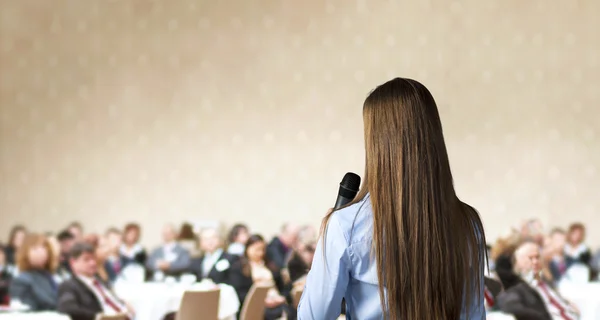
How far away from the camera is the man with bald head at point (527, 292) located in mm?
5398

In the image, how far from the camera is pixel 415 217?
4.13ft

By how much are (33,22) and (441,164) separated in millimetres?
12495

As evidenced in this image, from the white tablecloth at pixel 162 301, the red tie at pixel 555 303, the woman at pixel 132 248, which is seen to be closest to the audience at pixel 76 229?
the woman at pixel 132 248

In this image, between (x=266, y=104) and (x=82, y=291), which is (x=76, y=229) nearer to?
(x=266, y=104)

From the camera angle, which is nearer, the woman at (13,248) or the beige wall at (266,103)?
the woman at (13,248)

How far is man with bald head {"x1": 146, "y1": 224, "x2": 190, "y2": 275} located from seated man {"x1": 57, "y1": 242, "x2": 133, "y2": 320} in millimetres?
4857

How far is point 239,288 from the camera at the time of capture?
644 cm

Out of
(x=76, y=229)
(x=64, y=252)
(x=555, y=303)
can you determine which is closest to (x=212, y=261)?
(x=64, y=252)

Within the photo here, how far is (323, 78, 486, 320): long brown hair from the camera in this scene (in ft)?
4.13

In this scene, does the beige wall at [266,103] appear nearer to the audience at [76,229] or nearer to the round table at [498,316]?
the audience at [76,229]

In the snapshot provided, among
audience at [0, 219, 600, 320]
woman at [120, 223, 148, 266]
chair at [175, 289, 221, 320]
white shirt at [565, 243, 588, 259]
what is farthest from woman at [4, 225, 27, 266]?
white shirt at [565, 243, 588, 259]

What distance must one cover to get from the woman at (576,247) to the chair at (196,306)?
22.8ft

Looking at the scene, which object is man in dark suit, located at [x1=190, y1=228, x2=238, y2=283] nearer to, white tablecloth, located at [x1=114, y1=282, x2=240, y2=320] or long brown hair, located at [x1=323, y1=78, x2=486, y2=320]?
white tablecloth, located at [x1=114, y1=282, x2=240, y2=320]

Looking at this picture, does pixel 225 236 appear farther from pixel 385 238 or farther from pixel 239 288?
pixel 385 238
